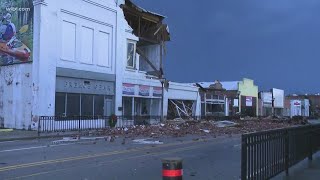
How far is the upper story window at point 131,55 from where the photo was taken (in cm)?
4534

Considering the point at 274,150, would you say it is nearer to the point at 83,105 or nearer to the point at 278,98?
the point at 83,105

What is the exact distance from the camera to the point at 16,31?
116 ft

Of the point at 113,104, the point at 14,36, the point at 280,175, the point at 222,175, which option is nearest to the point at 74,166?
the point at 222,175

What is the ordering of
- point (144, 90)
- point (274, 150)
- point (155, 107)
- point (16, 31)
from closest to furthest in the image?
point (274, 150) < point (16, 31) < point (144, 90) < point (155, 107)

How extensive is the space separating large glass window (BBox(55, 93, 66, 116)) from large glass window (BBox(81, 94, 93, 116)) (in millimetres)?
2397

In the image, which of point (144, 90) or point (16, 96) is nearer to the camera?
point (16, 96)

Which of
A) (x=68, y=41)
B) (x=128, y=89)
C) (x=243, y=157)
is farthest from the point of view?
(x=128, y=89)

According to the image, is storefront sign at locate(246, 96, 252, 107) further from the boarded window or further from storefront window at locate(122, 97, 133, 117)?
the boarded window

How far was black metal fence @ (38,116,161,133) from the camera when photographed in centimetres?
3181

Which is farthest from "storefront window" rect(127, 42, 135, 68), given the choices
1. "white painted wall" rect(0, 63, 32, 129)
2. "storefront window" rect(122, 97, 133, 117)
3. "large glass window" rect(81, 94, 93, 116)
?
"white painted wall" rect(0, 63, 32, 129)

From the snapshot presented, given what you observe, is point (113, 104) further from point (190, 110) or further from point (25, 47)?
point (190, 110)

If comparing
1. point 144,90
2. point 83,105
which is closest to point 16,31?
point 83,105

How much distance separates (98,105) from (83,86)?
296 centimetres

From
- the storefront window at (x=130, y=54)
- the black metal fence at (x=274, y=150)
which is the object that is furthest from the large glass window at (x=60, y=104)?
the black metal fence at (x=274, y=150)
